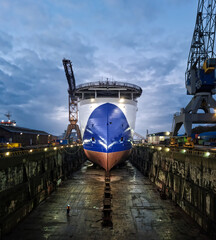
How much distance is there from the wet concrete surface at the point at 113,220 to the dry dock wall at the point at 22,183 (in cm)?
86

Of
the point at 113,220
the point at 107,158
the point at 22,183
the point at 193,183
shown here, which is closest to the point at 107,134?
the point at 107,158

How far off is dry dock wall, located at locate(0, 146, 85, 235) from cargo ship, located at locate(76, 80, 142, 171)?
8.19m

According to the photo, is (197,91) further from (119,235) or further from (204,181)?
(119,235)

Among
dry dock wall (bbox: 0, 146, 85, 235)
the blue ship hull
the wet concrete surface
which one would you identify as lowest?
the wet concrete surface

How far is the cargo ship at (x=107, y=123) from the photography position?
26.0m

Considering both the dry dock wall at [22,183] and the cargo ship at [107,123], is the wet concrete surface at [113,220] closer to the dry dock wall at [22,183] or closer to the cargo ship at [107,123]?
the dry dock wall at [22,183]

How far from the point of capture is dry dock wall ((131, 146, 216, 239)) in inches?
448

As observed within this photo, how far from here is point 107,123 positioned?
25719 millimetres

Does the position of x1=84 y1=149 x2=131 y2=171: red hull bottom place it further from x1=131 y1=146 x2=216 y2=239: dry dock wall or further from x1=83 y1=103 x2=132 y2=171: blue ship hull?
x1=131 y1=146 x2=216 y2=239: dry dock wall

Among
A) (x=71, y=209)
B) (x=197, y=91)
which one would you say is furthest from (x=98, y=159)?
(x=197, y=91)

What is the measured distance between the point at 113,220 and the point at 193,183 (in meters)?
7.61

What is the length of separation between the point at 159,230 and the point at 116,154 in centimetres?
1528

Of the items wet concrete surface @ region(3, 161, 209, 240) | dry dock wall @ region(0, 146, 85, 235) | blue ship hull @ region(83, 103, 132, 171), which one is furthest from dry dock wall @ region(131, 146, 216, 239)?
dry dock wall @ region(0, 146, 85, 235)

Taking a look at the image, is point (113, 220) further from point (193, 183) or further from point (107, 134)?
point (107, 134)
